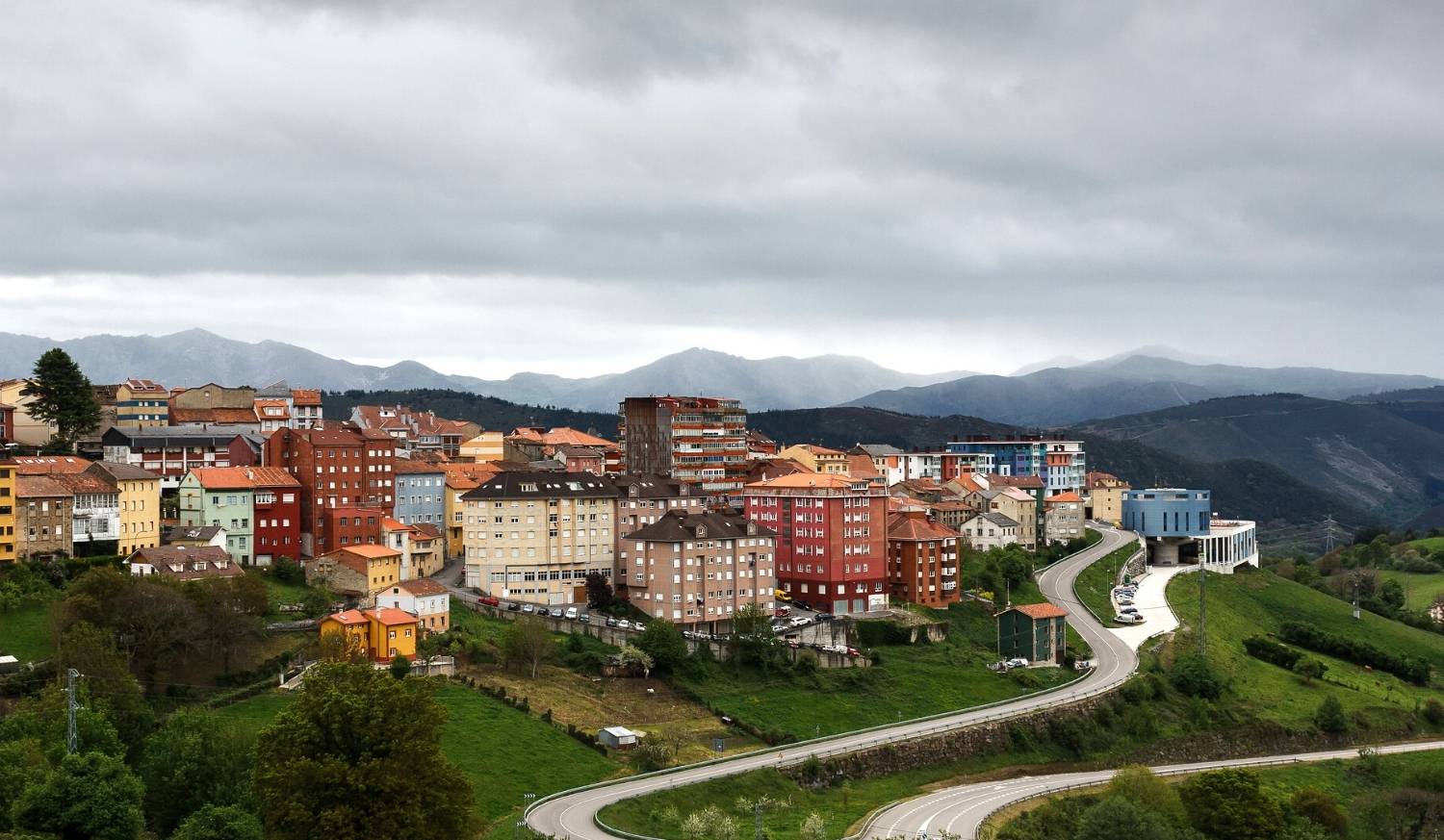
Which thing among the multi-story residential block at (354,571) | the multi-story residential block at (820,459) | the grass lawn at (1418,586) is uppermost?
the multi-story residential block at (820,459)

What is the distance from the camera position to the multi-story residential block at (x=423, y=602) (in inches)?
3007

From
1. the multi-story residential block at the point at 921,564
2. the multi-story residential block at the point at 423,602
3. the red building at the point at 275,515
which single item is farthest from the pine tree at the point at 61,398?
the multi-story residential block at the point at 921,564

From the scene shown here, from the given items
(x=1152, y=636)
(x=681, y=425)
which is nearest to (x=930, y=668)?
(x=1152, y=636)

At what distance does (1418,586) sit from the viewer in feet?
511

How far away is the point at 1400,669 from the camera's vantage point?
112m

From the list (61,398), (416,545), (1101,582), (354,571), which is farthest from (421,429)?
(1101,582)

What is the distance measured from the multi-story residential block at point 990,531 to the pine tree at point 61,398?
77.7 m

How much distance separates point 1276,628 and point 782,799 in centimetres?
7378

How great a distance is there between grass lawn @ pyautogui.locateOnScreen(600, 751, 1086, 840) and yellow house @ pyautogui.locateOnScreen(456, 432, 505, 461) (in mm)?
71086

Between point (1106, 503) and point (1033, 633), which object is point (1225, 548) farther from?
point (1033, 633)

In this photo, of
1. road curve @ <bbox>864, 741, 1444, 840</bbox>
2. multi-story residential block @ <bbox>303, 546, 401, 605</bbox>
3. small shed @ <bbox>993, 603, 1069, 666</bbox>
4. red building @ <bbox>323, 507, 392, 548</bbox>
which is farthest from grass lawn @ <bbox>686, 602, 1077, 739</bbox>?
red building @ <bbox>323, 507, 392, 548</bbox>

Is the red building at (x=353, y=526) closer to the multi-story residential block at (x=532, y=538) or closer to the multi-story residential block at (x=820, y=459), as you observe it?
the multi-story residential block at (x=532, y=538)

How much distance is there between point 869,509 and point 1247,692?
30564 millimetres

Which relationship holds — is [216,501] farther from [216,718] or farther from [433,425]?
[433,425]
